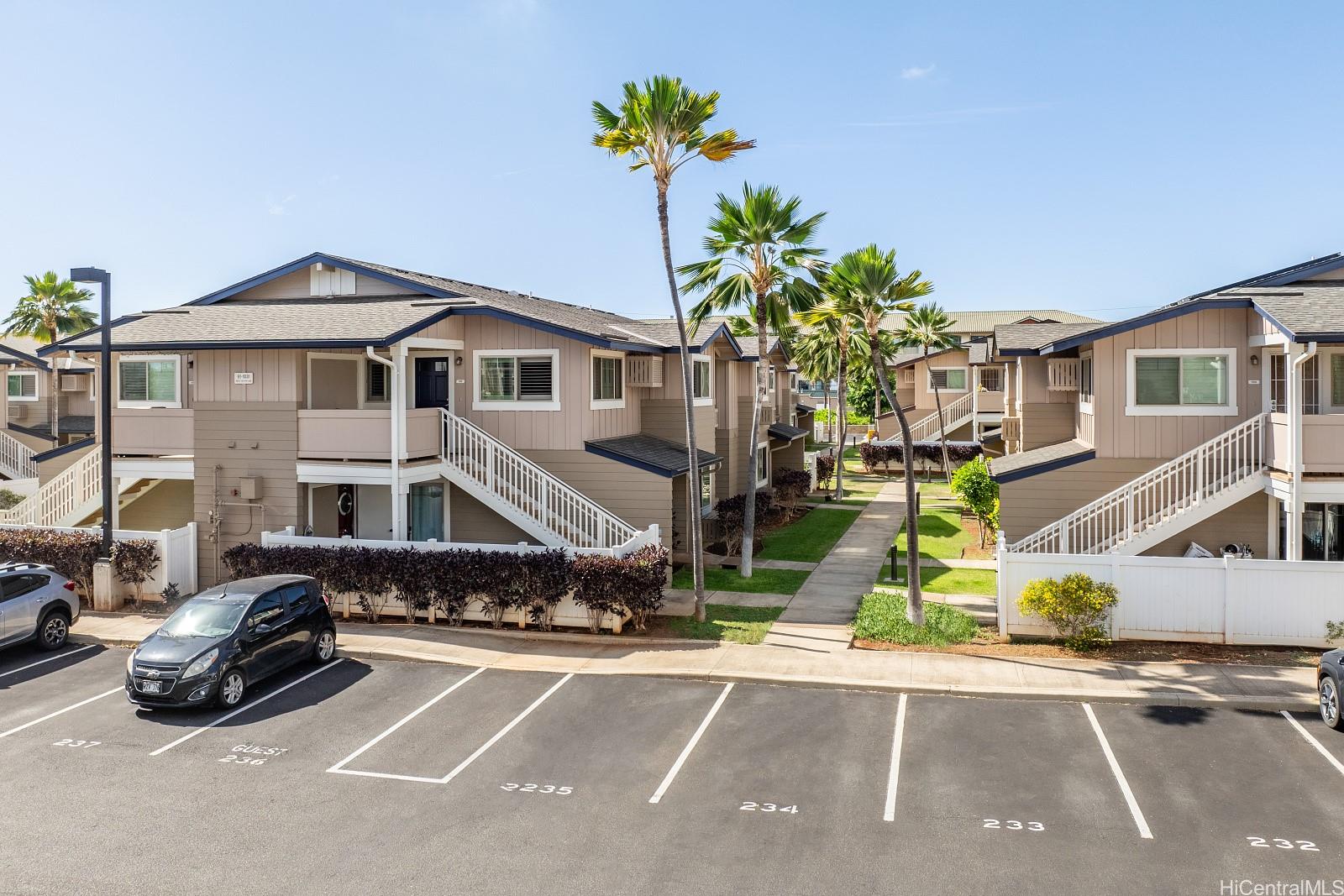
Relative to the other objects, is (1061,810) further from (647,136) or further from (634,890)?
(647,136)

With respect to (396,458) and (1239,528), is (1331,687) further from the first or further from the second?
(396,458)

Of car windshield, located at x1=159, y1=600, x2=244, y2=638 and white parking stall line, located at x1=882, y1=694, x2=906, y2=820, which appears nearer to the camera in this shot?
white parking stall line, located at x1=882, y1=694, x2=906, y2=820

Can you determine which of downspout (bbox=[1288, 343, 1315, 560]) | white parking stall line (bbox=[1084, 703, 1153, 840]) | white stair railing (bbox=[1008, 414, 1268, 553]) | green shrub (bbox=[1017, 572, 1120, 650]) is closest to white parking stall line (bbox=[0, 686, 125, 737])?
white parking stall line (bbox=[1084, 703, 1153, 840])

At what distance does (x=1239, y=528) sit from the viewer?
18.5 metres

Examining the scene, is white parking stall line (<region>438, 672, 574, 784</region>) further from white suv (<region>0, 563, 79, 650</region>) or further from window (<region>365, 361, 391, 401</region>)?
window (<region>365, 361, 391, 401</region>)

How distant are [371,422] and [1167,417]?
16317mm

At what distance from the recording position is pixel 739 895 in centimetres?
802

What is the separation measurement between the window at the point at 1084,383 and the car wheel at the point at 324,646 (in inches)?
658

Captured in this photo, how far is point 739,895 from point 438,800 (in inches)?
147

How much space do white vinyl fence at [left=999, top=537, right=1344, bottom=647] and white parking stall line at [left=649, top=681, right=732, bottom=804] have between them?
5.92 meters

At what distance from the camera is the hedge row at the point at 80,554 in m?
19.3

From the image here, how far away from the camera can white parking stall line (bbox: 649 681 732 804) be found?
10.2 metres

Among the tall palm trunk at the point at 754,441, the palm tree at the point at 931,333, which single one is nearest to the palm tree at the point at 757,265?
the tall palm trunk at the point at 754,441

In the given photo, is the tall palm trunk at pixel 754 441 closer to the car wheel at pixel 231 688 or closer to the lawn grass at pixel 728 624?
the lawn grass at pixel 728 624
